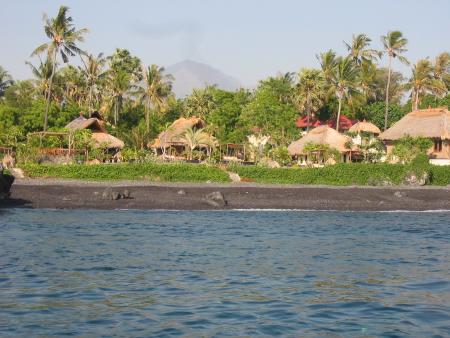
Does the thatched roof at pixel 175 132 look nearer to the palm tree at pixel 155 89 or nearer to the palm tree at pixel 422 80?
the palm tree at pixel 155 89

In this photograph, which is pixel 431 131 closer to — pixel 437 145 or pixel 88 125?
pixel 437 145

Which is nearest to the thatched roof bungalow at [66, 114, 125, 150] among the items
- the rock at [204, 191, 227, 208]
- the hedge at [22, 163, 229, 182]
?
the hedge at [22, 163, 229, 182]

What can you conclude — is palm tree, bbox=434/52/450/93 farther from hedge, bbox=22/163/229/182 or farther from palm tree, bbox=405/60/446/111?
hedge, bbox=22/163/229/182

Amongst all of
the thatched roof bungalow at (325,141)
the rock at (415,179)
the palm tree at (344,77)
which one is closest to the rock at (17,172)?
the thatched roof bungalow at (325,141)

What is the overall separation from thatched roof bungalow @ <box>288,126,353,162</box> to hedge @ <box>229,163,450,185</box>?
1093 cm

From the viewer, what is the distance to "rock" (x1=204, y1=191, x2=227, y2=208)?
1353 inches

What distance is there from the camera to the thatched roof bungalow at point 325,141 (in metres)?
54.5

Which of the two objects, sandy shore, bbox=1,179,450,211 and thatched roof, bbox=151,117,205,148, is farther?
thatched roof, bbox=151,117,205,148

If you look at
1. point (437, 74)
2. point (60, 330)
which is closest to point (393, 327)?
point (60, 330)

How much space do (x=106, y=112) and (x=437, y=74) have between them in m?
38.4

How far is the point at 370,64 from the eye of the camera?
72750mm

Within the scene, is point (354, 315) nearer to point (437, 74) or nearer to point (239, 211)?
point (239, 211)

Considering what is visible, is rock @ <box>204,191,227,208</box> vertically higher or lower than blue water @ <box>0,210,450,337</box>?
higher

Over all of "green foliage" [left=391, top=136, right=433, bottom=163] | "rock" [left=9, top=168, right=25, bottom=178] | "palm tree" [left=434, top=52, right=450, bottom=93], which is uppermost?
"palm tree" [left=434, top=52, right=450, bottom=93]
